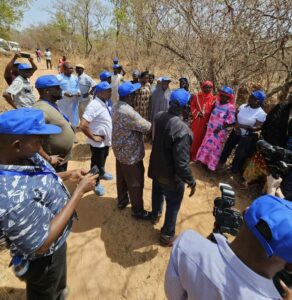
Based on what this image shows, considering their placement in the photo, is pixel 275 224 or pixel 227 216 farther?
pixel 227 216

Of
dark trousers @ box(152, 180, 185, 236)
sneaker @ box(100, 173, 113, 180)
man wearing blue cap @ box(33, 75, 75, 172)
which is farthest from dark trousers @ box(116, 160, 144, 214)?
sneaker @ box(100, 173, 113, 180)

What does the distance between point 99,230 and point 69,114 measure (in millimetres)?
3106

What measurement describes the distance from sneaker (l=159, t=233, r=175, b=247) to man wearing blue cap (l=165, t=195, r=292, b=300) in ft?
6.10

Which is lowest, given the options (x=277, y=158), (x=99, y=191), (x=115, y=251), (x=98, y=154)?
(x=115, y=251)

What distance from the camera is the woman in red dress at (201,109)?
177 inches

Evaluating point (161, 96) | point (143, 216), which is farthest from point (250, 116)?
point (143, 216)

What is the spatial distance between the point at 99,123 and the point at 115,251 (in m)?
1.68

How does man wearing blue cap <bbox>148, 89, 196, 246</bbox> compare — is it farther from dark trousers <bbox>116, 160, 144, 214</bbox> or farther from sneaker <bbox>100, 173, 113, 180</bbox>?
sneaker <bbox>100, 173, 113, 180</bbox>

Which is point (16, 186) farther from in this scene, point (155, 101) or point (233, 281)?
point (155, 101)

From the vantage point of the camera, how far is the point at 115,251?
2.88 metres

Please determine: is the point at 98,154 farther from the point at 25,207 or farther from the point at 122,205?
the point at 25,207

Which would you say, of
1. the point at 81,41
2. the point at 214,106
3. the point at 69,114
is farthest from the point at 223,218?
the point at 81,41

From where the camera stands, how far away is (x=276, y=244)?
844 mm

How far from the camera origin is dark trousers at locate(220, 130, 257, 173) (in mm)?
4051
